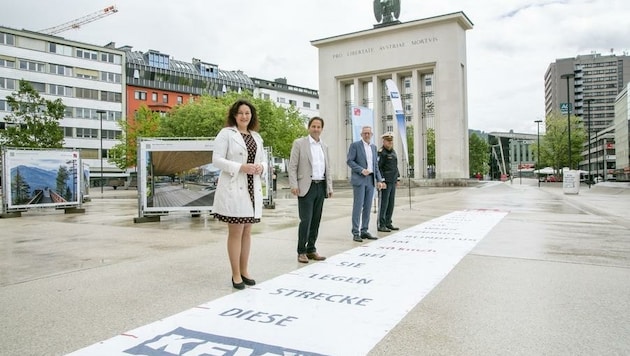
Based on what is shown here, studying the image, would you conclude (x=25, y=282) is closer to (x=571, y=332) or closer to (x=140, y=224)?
(x=571, y=332)

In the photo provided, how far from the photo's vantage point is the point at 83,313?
3691 mm

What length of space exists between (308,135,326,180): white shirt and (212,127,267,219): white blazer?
5.25 feet

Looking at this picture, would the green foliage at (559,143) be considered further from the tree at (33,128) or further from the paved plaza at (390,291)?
the paved plaza at (390,291)

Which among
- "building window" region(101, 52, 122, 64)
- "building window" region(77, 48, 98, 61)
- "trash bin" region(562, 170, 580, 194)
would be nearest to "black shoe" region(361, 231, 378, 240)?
"trash bin" region(562, 170, 580, 194)

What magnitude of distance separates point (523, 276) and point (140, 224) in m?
8.71

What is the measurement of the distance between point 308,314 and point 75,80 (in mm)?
68336

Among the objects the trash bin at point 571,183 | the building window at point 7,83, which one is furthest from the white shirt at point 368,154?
the building window at point 7,83

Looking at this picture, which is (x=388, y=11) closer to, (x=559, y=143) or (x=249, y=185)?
(x=559, y=143)

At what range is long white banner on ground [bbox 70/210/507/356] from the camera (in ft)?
9.73

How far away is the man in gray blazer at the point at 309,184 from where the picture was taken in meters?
5.89

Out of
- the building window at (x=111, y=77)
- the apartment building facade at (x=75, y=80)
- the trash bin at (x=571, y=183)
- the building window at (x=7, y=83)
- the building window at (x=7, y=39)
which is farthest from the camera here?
the building window at (x=111, y=77)

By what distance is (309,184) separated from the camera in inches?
233

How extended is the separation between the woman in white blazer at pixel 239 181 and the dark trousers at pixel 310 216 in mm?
1327

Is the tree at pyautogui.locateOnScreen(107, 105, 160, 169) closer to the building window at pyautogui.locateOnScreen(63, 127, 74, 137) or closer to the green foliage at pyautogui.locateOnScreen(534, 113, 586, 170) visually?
the building window at pyautogui.locateOnScreen(63, 127, 74, 137)
